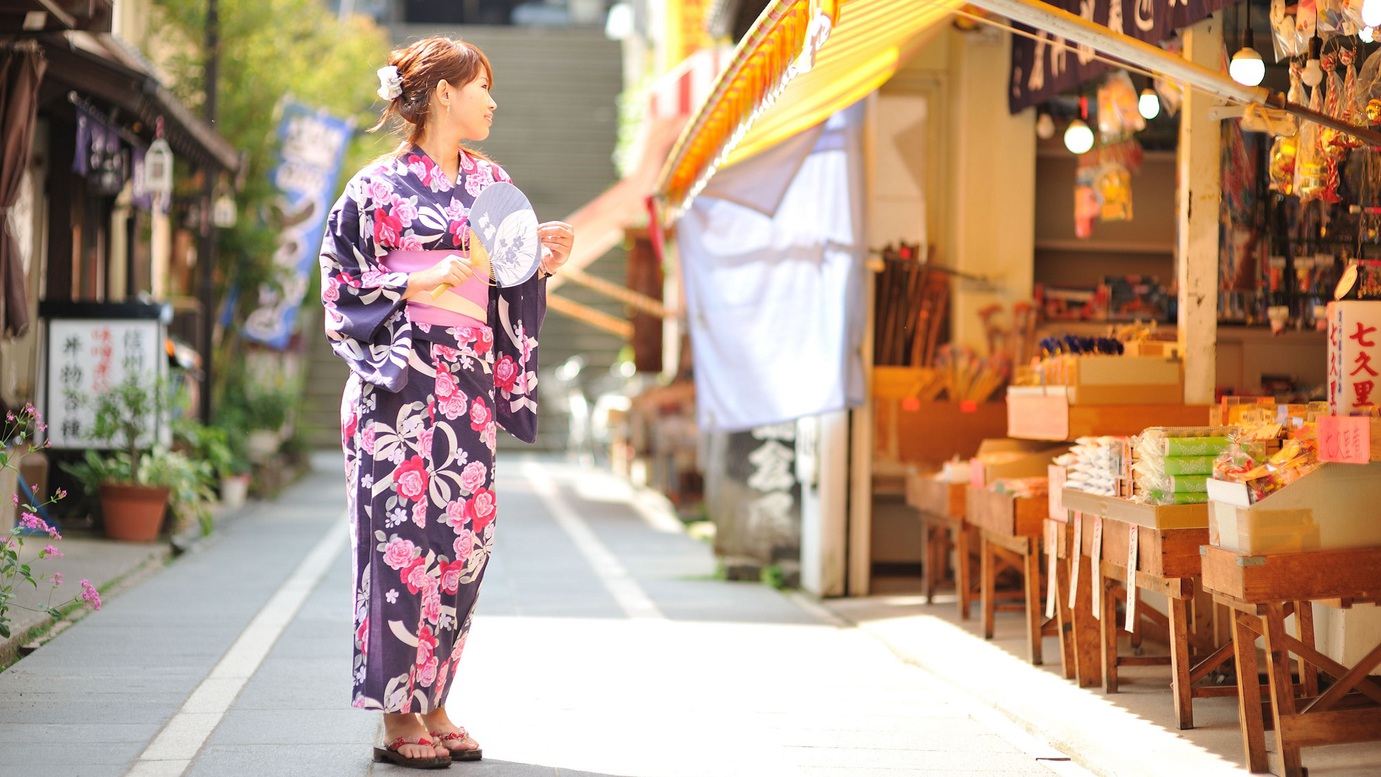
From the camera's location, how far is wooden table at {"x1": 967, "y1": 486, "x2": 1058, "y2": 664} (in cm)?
750

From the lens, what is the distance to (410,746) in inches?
204

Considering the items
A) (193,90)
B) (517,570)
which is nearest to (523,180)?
(193,90)

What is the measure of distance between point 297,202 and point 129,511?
6.93 metres

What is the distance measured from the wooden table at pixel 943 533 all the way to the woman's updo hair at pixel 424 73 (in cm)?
428

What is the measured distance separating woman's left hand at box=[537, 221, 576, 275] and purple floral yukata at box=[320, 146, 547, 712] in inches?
10.4

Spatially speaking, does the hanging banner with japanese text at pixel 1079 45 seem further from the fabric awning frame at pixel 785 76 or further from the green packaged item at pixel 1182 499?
the green packaged item at pixel 1182 499

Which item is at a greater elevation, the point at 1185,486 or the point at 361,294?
the point at 361,294

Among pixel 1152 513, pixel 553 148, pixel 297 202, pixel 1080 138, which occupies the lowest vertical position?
pixel 1152 513

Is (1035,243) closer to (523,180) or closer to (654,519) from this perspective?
(654,519)

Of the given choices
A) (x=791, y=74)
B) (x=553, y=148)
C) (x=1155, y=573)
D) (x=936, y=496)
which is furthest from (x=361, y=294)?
(x=553, y=148)

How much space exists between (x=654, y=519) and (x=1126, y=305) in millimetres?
6980

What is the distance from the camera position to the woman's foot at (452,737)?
5332 mm

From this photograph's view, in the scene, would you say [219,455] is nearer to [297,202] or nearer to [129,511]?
[129,511]

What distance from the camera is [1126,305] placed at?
34.0 feet
